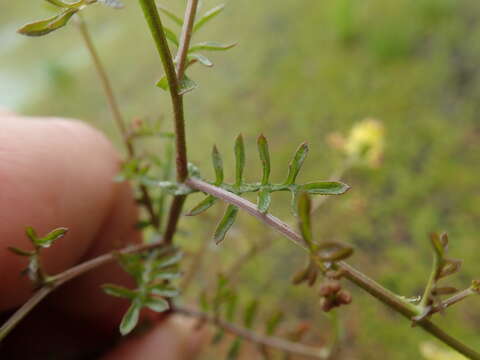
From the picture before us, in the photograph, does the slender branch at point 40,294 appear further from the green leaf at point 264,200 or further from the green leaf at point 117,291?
the green leaf at point 264,200

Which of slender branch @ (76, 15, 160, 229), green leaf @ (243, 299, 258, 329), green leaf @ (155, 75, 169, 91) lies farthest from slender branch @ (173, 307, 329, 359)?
green leaf @ (155, 75, 169, 91)

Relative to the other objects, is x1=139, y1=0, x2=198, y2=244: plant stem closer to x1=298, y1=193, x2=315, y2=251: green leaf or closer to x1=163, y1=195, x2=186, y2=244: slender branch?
x1=163, y1=195, x2=186, y2=244: slender branch

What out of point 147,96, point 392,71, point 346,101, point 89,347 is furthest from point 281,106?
point 89,347

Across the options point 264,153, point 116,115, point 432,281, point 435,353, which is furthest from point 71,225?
point 435,353

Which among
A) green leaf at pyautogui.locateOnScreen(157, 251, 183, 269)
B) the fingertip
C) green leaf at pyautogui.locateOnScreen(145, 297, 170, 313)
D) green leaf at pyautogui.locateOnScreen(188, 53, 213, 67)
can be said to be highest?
green leaf at pyautogui.locateOnScreen(188, 53, 213, 67)

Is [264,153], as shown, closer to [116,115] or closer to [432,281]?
[432,281]

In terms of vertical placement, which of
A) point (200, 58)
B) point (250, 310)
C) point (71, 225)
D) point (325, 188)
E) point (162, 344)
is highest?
point (200, 58)
